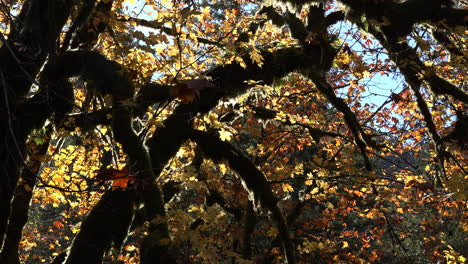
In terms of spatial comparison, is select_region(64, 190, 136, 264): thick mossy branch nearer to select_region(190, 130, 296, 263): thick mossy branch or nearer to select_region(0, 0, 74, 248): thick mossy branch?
select_region(0, 0, 74, 248): thick mossy branch

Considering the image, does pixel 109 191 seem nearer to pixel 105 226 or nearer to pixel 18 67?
pixel 105 226

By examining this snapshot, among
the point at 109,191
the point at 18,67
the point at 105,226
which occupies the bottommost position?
the point at 105,226

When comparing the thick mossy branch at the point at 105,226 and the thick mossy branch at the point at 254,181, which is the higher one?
the thick mossy branch at the point at 254,181

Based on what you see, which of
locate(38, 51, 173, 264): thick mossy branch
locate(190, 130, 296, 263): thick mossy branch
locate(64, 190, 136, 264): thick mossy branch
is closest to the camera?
locate(38, 51, 173, 264): thick mossy branch

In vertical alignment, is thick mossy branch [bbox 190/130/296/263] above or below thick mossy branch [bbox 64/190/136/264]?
above

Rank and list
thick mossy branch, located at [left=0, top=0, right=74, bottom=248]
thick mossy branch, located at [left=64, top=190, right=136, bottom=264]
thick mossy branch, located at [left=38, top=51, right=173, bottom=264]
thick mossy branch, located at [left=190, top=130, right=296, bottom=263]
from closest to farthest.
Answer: thick mossy branch, located at [left=0, top=0, right=74, bottom=248]
thick mossy branch, located at [left=38, top=51, right=173, bottom=264]
thick mossy branch, located at [left=64, top=190, right=136, bottom=264]
thick mossy branch, located at [left=190, top=130, right=296, bottom=263]

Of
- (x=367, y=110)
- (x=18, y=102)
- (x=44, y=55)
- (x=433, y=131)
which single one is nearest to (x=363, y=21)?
(x=433, y=131)

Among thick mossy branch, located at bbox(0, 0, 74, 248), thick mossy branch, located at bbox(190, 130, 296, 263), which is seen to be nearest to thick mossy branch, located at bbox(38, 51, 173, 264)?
thick mossy branch, located at bbox(0, 0, 74, 248)

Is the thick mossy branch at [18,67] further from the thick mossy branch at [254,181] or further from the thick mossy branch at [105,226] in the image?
the thick mossy branch at [254,181]

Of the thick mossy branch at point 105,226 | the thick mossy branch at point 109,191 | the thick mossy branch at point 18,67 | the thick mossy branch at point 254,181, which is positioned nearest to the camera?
the thick mossy branch at point 18,67

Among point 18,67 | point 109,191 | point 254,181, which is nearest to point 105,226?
point 109,191

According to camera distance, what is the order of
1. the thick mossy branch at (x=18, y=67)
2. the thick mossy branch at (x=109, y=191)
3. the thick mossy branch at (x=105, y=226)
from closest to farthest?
the thick mossy branch at (x=18, y=67), the thick mossy branch at (x=109, y=191), the thick mossy branch at (x=105, y=226)

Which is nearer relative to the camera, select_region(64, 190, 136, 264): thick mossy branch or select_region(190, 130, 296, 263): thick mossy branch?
select_region(64, 190, 136, 264): thick mossy branch

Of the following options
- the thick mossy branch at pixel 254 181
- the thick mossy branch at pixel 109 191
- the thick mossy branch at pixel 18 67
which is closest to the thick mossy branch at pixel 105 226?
the thick mossy branch at pixel 109 191
